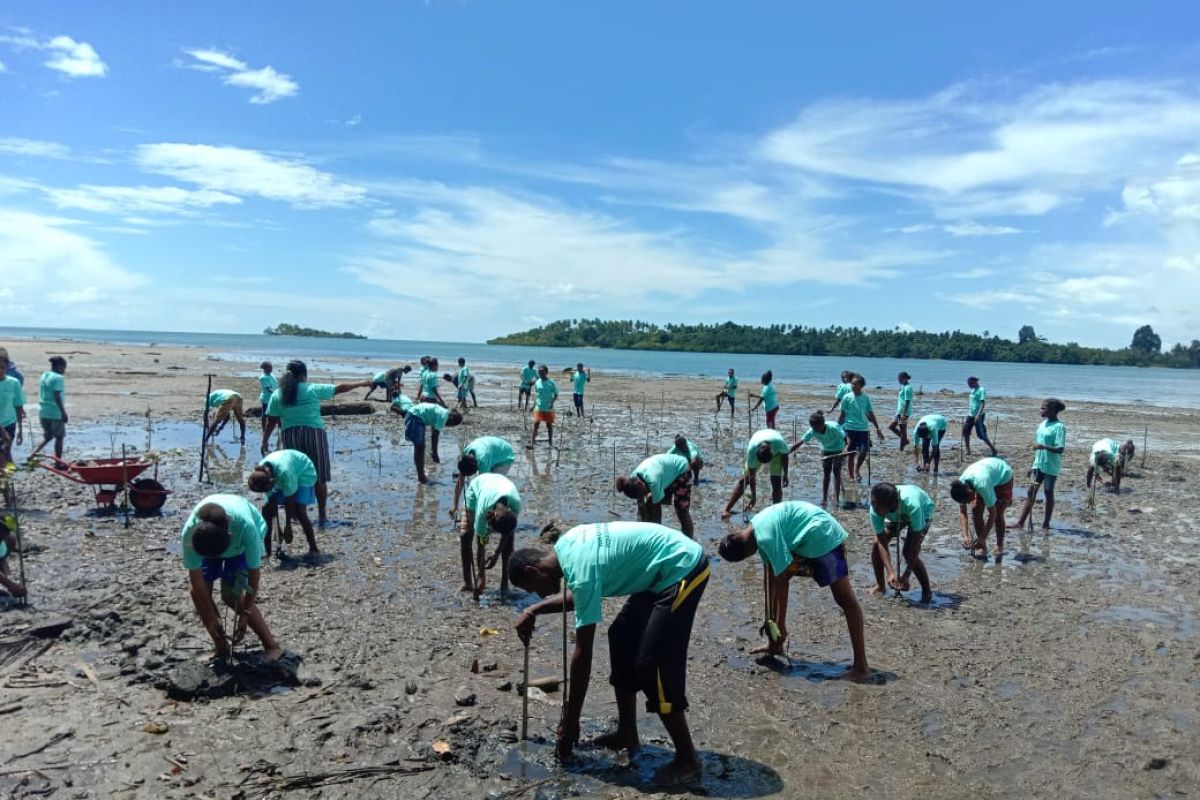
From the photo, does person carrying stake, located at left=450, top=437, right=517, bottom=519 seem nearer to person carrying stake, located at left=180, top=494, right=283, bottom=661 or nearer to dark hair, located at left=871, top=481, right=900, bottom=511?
→ person carrying stake, located at left=180, top=494, right=283, bottom=661

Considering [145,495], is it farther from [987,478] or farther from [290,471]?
[987,478]

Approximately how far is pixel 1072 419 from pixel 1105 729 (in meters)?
31.2

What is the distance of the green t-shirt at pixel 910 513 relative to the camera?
8.25m

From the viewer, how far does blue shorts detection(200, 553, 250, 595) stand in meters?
6.06

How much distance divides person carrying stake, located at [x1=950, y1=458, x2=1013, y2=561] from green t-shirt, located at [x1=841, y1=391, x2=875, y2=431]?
3642mm

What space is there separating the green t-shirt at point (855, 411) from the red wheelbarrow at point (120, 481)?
1076 centimetres

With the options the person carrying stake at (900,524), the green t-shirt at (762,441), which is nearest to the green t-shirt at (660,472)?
the green t-shirt at (762,441)

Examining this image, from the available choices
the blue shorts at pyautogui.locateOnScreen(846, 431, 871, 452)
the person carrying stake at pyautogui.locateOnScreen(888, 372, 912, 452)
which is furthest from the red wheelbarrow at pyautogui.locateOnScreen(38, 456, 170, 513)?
the person carrying stake at pyautogui.locateOnScreen(888, 372, 912, 452)

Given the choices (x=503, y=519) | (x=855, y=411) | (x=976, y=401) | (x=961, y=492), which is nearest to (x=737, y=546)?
(x=503, y=519)

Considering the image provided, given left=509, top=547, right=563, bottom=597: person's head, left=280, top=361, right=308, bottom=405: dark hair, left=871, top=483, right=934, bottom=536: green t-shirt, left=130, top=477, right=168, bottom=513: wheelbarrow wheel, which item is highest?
left=280, top=361, right=308, bottom=405: dark hair

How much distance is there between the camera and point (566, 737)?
5102 mm

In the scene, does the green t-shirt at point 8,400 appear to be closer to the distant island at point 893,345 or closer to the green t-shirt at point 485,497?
the green t-shirt at point 485,497

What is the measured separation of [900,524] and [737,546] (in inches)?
131

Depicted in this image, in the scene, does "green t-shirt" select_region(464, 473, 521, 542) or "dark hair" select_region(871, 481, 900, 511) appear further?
"dark hair" select_region(871, 481, 900, 511)
